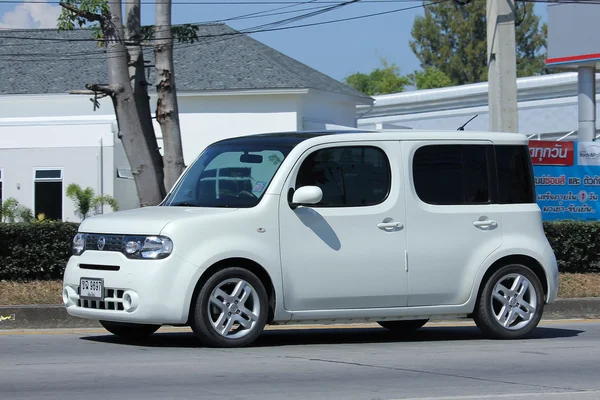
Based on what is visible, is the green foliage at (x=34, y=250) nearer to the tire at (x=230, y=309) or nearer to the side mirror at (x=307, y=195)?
the tire at (x=230, y=309)

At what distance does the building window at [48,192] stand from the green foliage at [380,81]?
6663 cm

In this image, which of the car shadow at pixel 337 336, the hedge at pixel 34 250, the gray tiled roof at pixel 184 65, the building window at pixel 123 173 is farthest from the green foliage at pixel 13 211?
the car shadow at pixel 337 336

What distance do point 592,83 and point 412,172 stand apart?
66.6 feet

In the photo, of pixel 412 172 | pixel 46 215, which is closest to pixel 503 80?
pixel 412 172

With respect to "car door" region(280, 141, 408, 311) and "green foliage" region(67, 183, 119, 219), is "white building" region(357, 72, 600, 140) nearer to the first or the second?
"green foliage" region(67, 183, 119, 219)

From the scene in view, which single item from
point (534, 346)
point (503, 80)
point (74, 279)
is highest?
point (503, 80)

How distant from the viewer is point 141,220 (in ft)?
32.0

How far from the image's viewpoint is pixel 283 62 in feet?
138

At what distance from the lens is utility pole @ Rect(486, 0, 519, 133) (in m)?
18.0

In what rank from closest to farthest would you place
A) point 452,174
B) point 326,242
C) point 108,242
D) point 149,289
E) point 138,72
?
point 149,289 < point 108,242 < point 326,242 < point 452,174 < point 138,72

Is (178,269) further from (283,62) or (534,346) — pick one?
(283,62)

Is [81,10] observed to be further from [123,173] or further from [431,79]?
[431,79]

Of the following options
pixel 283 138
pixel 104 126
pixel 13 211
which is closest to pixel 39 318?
pixel 283 138

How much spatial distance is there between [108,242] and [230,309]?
3.98 feet
